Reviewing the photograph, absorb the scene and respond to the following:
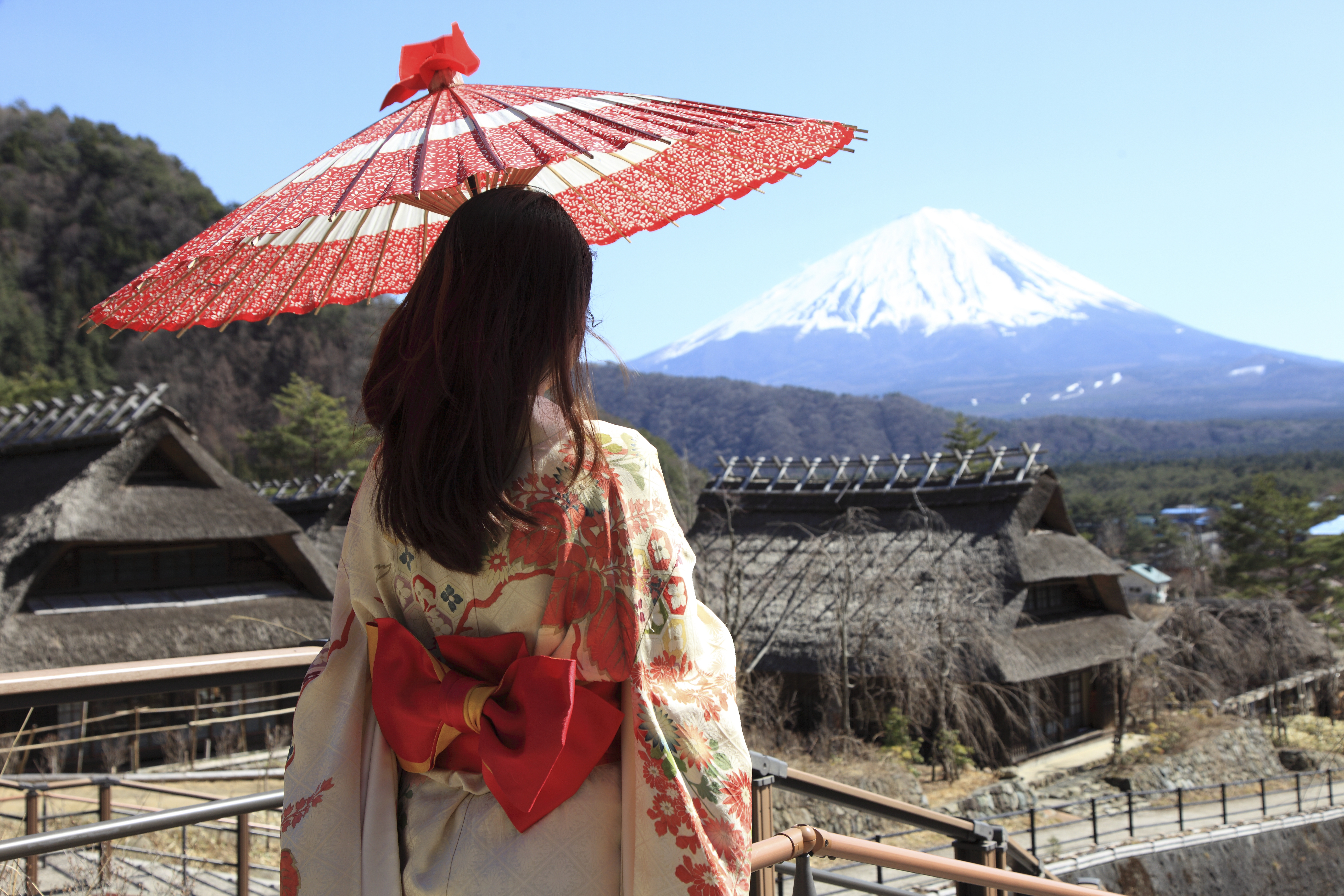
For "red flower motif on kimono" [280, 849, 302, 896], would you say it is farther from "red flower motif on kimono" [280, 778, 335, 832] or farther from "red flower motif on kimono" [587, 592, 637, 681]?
"red flower motif on kimono" [587, 592, 637, 681]

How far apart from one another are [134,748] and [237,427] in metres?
23.9

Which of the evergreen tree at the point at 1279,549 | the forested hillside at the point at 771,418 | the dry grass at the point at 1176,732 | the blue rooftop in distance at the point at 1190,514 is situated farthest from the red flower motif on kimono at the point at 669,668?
the forested hillside at the point at 771,418

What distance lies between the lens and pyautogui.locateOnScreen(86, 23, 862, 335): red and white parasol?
4.19 ft

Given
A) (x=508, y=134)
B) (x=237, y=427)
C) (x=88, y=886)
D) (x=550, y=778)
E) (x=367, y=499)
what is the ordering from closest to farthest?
1. (x=550, y=778)
2. (x=367, y=499)
3. (x=508, y=134)
4. (x=88, y=886)
5. (x=237, y=427)

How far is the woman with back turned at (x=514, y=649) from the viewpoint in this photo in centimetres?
102

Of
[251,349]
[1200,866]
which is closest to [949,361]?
[251,349]

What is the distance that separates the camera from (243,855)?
243 cm

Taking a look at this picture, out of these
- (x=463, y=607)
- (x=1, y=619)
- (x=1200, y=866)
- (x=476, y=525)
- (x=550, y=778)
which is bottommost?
(x=1200, y=866)

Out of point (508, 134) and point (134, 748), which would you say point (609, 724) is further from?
point (134, 748)

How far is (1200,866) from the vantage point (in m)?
9.95

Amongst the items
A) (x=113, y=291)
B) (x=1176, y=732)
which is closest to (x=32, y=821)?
(x=1176, y=732)

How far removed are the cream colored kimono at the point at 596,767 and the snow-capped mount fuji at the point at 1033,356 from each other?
5261 inches

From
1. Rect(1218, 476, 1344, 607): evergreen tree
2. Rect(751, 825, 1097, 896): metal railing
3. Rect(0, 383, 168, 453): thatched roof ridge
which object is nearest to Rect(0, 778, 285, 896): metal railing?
Rect(751, 825, 1097, 896): metal railing

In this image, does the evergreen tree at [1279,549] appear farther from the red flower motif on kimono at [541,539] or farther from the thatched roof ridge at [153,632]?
the red flower motif on kimono at [541,539]
